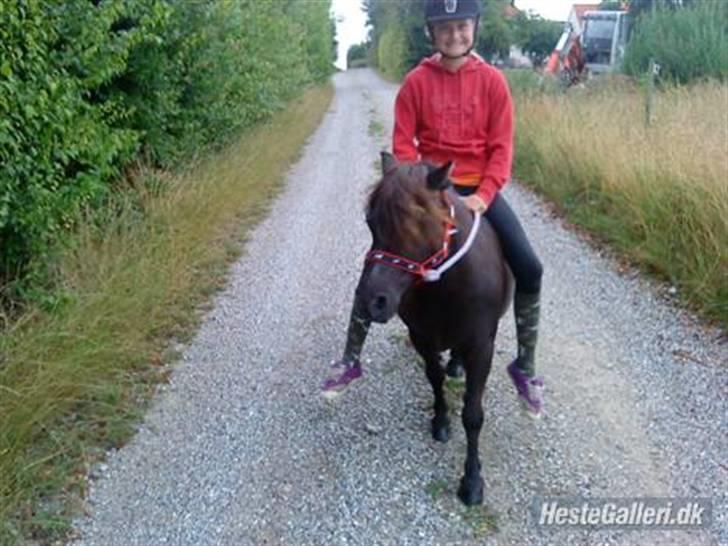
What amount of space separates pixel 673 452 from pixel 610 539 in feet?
2.59

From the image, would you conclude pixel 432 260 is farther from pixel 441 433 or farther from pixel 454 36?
pixel 441 433

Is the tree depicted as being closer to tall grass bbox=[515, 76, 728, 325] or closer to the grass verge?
tall grass bbox=[515, 76, 728, 325]

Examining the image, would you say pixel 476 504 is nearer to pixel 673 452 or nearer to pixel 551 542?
pixel 551 542

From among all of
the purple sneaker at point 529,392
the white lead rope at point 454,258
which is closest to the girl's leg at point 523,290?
the purple sneaker at point 529,392

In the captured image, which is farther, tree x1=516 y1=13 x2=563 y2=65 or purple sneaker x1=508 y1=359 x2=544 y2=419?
tree x1=516 y1=13 x2=563 y2=65

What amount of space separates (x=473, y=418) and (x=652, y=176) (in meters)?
4.31

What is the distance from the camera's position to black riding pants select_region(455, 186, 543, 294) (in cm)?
305

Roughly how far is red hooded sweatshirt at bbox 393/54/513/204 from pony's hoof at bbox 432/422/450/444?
49.1 inches

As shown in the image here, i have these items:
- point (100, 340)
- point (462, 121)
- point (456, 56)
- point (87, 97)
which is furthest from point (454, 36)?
point (87, 97)

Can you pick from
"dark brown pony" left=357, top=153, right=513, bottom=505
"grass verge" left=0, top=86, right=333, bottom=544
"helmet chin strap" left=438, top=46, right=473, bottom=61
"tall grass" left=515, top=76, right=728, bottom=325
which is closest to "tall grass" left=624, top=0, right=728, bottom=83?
"tall grass" left=515, top=76, right=728, bottom=325

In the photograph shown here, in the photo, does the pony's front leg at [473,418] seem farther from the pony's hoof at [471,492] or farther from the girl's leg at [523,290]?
the girl's leg at [523,290]

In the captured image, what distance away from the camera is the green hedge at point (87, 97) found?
3.33 meters

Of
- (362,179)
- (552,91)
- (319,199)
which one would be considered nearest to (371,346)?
(319,199)

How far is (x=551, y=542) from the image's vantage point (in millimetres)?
2598
